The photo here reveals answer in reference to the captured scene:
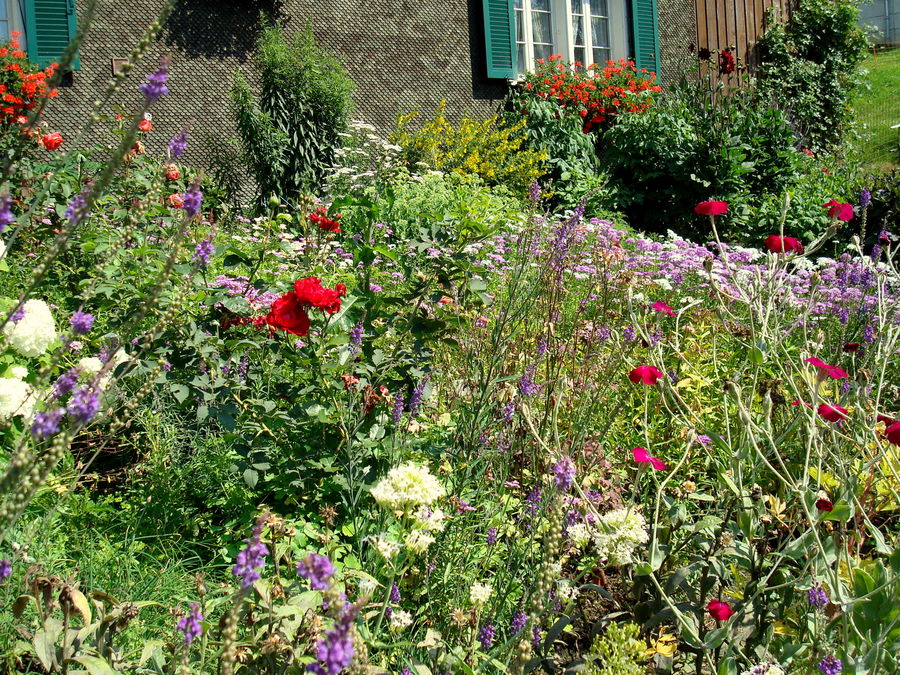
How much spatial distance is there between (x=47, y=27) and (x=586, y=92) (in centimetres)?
567

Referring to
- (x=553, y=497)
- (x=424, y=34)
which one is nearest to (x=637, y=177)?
(x=424, y=34)

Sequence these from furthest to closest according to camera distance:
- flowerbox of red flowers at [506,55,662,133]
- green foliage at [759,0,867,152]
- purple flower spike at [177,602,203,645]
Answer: green foliage at [759,0,867,152] < flowerbox of red flowers at [506,55,662,133] < purple flower spike at [177,602,203,645]

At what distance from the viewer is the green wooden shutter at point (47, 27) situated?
21.1 ft

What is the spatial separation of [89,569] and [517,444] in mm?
1352

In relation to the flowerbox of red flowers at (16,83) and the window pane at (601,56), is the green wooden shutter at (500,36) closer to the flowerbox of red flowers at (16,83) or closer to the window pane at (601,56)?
the window pane at (601,56)

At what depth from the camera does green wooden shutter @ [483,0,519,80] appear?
8930 mm

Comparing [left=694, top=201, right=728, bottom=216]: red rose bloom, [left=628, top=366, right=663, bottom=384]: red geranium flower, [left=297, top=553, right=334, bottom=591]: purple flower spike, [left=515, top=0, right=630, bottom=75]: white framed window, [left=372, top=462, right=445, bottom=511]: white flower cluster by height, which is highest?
[left=515, top=0, right=630, bottom=75]: white framed window

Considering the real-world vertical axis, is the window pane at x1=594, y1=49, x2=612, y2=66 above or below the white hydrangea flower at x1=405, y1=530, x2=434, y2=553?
A: above

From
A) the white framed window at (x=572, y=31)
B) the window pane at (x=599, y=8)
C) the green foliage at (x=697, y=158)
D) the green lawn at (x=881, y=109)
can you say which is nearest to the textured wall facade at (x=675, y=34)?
A: the white framed window at (x=572, y=31)

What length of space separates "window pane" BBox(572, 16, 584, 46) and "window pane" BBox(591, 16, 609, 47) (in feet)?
0.63

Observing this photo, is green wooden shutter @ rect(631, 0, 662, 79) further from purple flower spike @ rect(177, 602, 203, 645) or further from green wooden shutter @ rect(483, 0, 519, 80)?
purple flower spike @ rect(177, 602, 203, 645)

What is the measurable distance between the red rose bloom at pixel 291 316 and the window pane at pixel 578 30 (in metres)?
9.10

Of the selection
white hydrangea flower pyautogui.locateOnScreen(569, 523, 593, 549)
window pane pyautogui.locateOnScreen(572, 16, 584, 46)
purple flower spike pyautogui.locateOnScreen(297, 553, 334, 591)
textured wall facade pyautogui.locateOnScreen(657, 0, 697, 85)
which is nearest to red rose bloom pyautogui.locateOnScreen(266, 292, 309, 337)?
white hydrangea flower pyautogui.locateOnScreen(569, 523, 593, 549)

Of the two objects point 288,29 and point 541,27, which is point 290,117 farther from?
point 541,27
